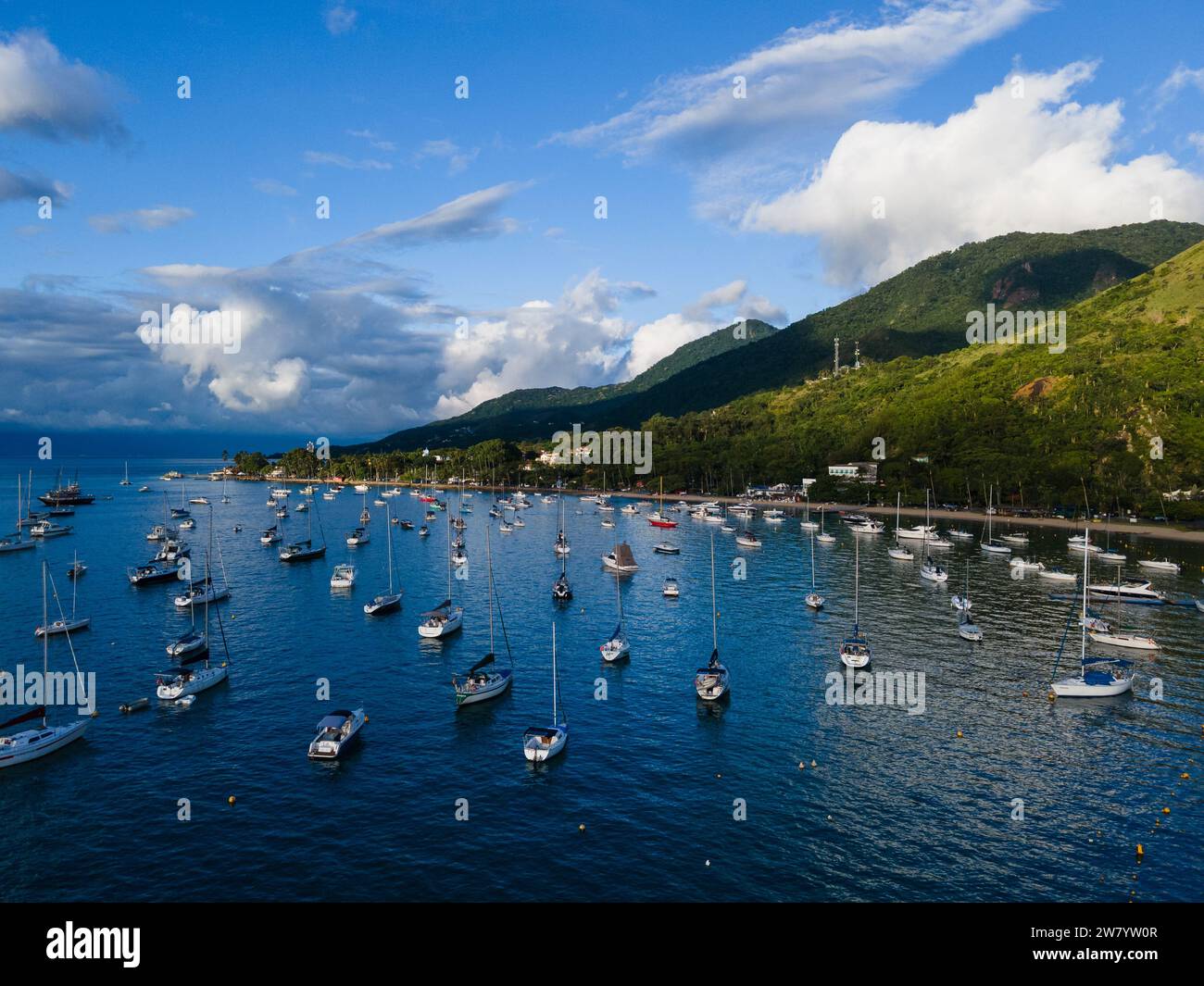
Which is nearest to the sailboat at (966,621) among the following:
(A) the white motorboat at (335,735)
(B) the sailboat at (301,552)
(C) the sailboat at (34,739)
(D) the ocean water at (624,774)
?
(D) the ocean water at (624,774)

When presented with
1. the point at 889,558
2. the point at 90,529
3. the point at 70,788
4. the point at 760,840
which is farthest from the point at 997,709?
the point at 90,529

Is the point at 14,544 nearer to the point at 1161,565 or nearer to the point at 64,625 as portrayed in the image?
the point at 64,625

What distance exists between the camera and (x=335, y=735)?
50000mm

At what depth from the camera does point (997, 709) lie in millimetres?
57719

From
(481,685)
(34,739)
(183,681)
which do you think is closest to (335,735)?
(481,685)

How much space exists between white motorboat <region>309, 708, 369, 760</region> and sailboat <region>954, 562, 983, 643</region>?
61524mm

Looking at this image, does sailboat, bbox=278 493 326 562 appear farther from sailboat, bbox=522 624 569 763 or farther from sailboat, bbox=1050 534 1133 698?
sailboat, bbox=1050 534 1133 698

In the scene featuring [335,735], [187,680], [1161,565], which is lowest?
[335,735]

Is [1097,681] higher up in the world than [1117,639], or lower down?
lower down

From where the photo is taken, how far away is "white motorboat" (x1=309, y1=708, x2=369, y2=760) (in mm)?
49000

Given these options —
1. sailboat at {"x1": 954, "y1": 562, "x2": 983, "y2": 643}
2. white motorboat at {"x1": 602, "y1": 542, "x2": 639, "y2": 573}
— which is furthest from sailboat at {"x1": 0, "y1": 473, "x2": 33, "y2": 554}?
sailboat at {"x1": 954, "y1": 562, "x2": 983, "y2": 643}

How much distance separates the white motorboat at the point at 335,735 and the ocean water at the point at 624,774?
120cm

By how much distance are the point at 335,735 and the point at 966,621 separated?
224 ft

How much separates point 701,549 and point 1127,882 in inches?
4225
